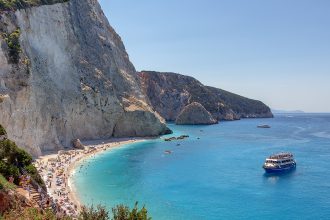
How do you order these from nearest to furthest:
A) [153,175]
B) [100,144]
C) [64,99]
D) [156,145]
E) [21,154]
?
[21,154]
[153,175]
[64,99]
[100,144]
[156,145]

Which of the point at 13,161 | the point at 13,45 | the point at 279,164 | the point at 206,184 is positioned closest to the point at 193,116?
the point at 279,164

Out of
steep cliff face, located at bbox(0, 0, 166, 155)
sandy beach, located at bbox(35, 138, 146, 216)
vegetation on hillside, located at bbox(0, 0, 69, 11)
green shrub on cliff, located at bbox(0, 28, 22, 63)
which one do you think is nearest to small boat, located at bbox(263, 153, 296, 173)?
sandy beach, located at bbox(35, 138, 146, 216)

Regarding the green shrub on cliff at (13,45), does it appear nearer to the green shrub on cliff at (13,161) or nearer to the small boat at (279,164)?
the green shrub on cliff at (13,161)

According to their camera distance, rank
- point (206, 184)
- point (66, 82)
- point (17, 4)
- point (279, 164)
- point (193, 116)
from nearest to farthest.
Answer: point (206, 184), point (279, 164), point (17, 4), point (66, 82), point (193, 116)

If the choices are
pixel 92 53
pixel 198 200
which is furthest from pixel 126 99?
pixel 198 200

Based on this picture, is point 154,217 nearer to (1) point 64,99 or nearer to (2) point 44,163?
(2) point 44,163

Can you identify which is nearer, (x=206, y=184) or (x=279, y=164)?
(x=206, y=184)

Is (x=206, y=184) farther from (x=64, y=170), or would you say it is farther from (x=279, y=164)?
(x=64, y=170)

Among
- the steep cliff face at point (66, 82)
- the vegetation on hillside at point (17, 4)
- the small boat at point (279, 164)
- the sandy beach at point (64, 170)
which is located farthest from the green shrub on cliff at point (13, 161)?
the vegetation on hillside at point (17, 4)
